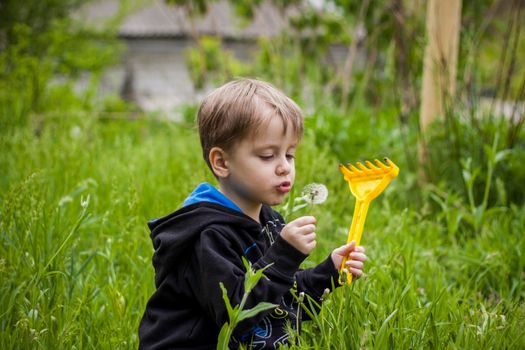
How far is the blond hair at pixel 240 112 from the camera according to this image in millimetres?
1789

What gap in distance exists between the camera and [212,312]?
67.3 inches

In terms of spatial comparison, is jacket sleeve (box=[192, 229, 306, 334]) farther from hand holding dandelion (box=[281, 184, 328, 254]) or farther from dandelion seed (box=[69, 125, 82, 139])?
dandelion seed (box=[69, 125, 82, 139])

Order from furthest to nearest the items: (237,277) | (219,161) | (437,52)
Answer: (437,52) → (219,161) → (237,277)

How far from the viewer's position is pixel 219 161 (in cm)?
187

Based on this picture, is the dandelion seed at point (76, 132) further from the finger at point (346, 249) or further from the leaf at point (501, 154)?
the finger at point (346, 249)

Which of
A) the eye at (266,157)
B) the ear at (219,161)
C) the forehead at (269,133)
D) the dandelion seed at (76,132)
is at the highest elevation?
the forehead at (269,133)

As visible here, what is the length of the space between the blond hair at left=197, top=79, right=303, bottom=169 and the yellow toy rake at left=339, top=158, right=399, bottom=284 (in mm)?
209

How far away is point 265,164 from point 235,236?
0.21 meters

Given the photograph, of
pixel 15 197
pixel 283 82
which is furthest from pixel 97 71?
pixel 15 197

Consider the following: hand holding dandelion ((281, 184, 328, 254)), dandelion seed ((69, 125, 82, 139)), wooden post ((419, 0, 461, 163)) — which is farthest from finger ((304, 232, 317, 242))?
dandelion seed ((69, 125, 82, 139))

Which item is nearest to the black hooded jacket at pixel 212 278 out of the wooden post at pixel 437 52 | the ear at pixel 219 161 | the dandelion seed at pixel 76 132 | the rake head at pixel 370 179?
the ear at pixel 219 161

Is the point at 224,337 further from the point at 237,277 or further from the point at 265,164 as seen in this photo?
the point at 265,164

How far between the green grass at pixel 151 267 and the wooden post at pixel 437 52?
1.55 ft

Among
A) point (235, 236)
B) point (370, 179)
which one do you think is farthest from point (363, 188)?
point (235, 236)
